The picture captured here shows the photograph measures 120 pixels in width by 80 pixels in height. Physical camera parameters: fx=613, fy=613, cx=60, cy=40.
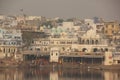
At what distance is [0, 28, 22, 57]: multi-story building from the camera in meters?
24.1

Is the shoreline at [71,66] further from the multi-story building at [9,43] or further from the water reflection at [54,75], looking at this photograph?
the multi-story building at [9,43]

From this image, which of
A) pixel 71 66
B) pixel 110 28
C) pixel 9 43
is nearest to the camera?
pixel 71 66

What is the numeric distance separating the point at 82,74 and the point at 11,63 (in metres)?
3.67

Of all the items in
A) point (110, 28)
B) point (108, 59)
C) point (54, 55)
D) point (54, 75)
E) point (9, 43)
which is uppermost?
point (110, 28)

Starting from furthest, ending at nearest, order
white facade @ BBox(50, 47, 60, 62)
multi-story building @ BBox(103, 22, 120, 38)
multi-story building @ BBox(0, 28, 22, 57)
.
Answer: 1. multi-story building @ BBox(103, 22, 120, 38)
2. multi-story building @ BBox(0, 28, 22, 57)
3. white facade @ BBox(50, 47, 60, 62)

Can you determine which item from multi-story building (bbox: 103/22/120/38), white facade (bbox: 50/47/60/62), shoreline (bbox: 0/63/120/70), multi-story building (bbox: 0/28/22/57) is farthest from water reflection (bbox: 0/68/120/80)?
multi-story building (bbox: 103/22/120/38)

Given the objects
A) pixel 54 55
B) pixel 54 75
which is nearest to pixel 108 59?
pixel 54 55

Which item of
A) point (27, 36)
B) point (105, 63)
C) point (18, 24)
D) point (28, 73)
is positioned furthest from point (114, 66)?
point (18, 24)

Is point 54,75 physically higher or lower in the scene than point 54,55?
lower

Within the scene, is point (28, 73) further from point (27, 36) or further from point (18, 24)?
point (18, 24)

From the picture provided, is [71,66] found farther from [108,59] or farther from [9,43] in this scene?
[9,43]

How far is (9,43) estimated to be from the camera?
24391mm

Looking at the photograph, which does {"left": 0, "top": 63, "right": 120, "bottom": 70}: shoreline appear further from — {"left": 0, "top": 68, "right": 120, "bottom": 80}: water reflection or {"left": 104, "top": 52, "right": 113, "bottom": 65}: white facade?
{"left": 0, "top": 68, "right": 120, "bottom": 80}: water reflection

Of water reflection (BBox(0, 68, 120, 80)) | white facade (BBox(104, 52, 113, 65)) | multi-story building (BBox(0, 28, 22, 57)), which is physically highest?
multi-story building (BBox(0, 28, 22, 57))
